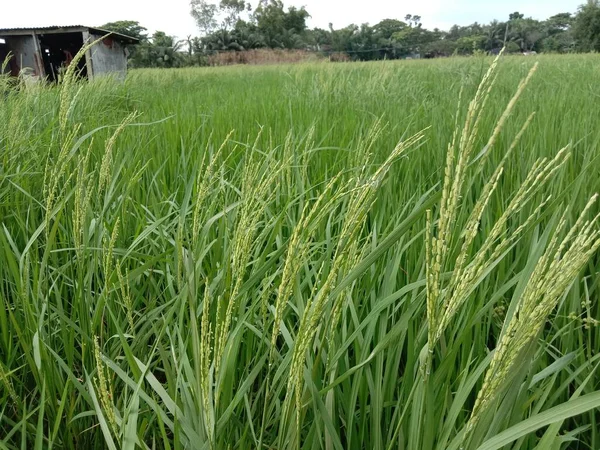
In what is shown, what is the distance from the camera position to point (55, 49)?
11.6 metres

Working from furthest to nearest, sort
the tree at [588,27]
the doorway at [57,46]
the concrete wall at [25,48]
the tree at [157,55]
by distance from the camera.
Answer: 1. the tree at [157,55]
2. the tree at [588,27]
3. the doorway at [57,46]
4. the concrete wall at [25,48]

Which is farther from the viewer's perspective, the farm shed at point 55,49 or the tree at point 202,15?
the tree at point 202,15

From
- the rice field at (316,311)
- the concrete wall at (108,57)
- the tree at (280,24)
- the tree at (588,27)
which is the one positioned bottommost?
the rice field at (316,311)

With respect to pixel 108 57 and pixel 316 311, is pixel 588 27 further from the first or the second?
pixel 316 311

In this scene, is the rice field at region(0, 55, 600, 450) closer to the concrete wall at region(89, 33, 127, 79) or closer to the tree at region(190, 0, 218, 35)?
the concrete wall at region(89, 33, 127, 79)

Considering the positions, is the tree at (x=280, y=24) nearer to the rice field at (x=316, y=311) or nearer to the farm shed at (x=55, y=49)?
the farm shed at (x=55, y=49)

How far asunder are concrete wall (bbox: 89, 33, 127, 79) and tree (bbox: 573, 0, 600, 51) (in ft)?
98.8

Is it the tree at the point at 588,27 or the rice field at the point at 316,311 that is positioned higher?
the tree at the point at 588,27

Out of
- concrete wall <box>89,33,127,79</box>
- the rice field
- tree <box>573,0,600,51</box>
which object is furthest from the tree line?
the rice field

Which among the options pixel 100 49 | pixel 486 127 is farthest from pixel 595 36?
pixel 486 127

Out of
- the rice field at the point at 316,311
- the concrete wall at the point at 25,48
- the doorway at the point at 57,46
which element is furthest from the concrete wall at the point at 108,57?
the rice field at the point at 316,311

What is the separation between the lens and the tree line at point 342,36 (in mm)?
33344

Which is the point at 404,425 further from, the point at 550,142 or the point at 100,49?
the point at 100,49

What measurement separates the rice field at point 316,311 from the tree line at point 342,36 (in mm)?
27608
